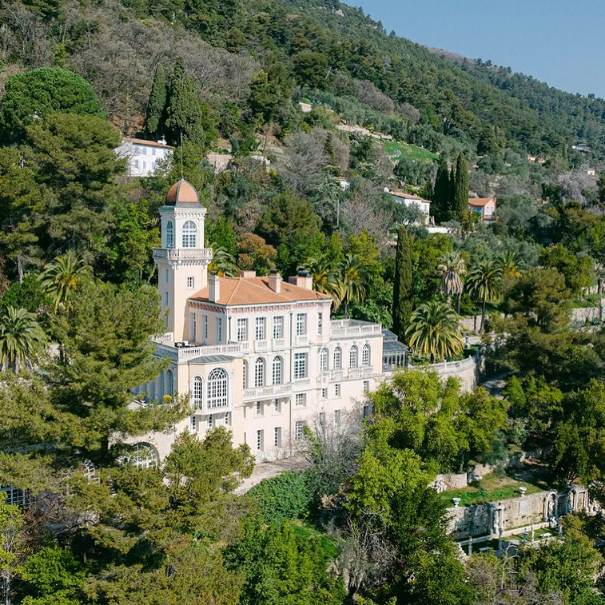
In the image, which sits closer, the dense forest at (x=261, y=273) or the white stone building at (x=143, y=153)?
the dense forest at (x=261, y=273)

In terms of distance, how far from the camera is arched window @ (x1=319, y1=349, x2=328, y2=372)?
44156 mm

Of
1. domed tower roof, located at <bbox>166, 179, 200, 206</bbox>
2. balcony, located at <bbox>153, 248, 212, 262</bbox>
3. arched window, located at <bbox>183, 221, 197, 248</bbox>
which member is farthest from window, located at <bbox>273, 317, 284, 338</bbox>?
domed tower roof, located at <bbox>166, 179, 200, 206</bbox>

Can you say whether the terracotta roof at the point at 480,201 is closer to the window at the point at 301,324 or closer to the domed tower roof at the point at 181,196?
the window at the point at 301,324

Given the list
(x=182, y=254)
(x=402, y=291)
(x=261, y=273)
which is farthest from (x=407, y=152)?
(x=182, y=254)

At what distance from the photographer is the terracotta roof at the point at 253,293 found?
41000 millimetres

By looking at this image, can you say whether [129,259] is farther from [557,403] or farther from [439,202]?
[439,202]

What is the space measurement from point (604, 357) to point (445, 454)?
13512 mm

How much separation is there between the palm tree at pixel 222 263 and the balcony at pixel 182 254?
6.48 metres

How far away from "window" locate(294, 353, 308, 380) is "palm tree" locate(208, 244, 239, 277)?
9.55m

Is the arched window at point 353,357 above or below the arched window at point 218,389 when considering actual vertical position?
above

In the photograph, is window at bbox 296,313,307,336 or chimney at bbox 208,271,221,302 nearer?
chimney at bbox 208,271,221,302

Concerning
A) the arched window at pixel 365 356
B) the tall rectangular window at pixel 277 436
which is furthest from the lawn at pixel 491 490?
the tall rectangular window at pixel 277 436

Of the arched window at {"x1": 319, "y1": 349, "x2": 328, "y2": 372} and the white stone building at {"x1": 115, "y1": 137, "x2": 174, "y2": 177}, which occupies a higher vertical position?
the white stone building at {"x1": 115, "y1": 137, "x2": 174, "y2": 177}

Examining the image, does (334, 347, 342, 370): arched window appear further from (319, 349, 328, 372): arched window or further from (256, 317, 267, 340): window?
(256, 317, 267, 340): window
